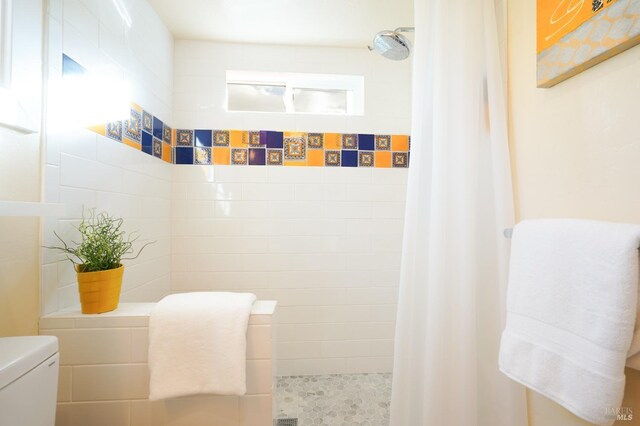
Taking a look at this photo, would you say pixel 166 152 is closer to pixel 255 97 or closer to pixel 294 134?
pixel 255 97

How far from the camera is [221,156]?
1798mm

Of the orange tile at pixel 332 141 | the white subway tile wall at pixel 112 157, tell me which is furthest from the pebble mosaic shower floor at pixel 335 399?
the orange tile at pixel 332 141

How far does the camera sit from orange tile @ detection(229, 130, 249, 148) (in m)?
1.80

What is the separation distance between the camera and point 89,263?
0.89 metres

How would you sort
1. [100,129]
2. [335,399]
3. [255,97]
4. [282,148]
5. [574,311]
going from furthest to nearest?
[255,97], [282,148], [335,399], [100,129], [574,311]

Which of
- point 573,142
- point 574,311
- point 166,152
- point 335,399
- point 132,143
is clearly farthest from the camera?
point 166,152

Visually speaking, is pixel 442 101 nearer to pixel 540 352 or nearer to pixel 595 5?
pixel 595 5

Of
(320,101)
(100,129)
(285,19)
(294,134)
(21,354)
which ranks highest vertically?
A: (285,19)

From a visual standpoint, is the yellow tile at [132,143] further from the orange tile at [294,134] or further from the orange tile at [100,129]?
the orange tile at [294,134]

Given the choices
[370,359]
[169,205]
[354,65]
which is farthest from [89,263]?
[354,65]

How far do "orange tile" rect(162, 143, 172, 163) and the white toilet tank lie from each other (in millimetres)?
1249

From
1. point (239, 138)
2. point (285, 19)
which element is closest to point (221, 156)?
point (239, 138)

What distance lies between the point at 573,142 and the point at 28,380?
4.78 ft

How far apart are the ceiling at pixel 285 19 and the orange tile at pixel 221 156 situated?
76cm
